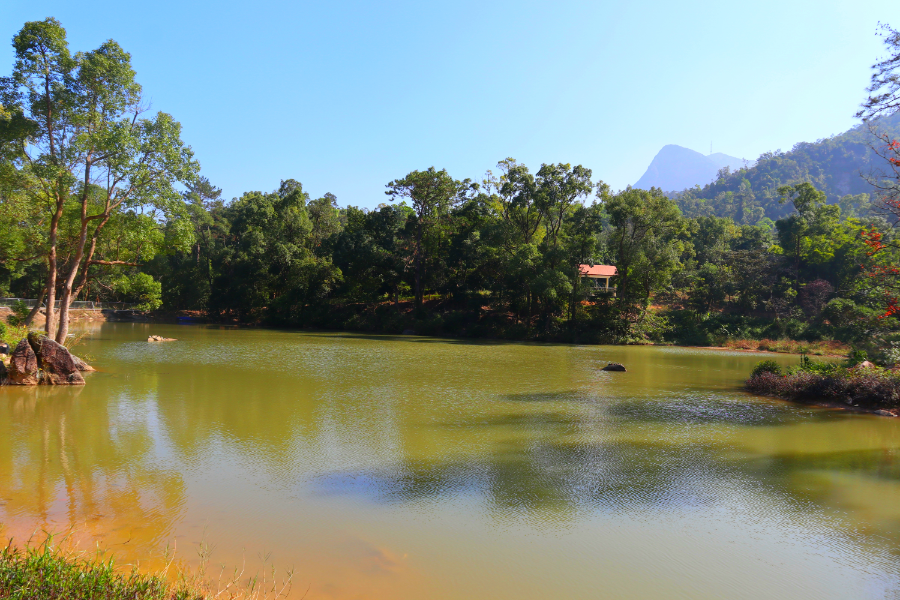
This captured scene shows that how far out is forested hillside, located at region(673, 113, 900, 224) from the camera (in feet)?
342

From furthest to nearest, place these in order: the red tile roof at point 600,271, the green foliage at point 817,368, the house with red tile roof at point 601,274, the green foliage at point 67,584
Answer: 1. the red tile roof at point 600,271
2. the house with red tile roof at point 601,274
3. the green foliage at point 817,368
4. the green foliage at point 67,584

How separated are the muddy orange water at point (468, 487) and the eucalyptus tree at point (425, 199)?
28.9 metres

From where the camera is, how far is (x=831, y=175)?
125 m

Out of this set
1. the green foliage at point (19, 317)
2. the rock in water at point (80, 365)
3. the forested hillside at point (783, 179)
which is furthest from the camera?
the forested hillside at point (783, 179)

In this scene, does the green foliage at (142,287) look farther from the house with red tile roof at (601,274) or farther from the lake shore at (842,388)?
the house with red tile roof at (601,274)

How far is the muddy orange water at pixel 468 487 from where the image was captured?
536 cm

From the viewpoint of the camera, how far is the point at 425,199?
4309 centimetres

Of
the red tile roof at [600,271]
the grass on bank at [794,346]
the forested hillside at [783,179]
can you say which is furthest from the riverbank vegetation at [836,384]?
the forested hillside at [783,179]

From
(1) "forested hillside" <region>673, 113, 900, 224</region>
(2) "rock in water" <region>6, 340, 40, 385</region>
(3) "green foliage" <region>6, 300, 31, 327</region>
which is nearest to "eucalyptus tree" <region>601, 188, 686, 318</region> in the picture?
(2) "rock in water" <region>6, 340, 40, 385</region>

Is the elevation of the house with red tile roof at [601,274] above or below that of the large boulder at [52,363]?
above

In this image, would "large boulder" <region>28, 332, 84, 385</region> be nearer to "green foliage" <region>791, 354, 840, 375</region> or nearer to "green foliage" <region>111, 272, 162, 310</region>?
"green foliage" <region>111, 272, 162, 310</region>

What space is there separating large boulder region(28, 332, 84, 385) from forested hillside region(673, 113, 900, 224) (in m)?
105

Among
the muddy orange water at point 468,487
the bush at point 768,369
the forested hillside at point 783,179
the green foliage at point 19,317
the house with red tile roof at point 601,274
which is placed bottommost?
the muddy orange water at point 468,487

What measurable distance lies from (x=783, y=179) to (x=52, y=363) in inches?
5533
